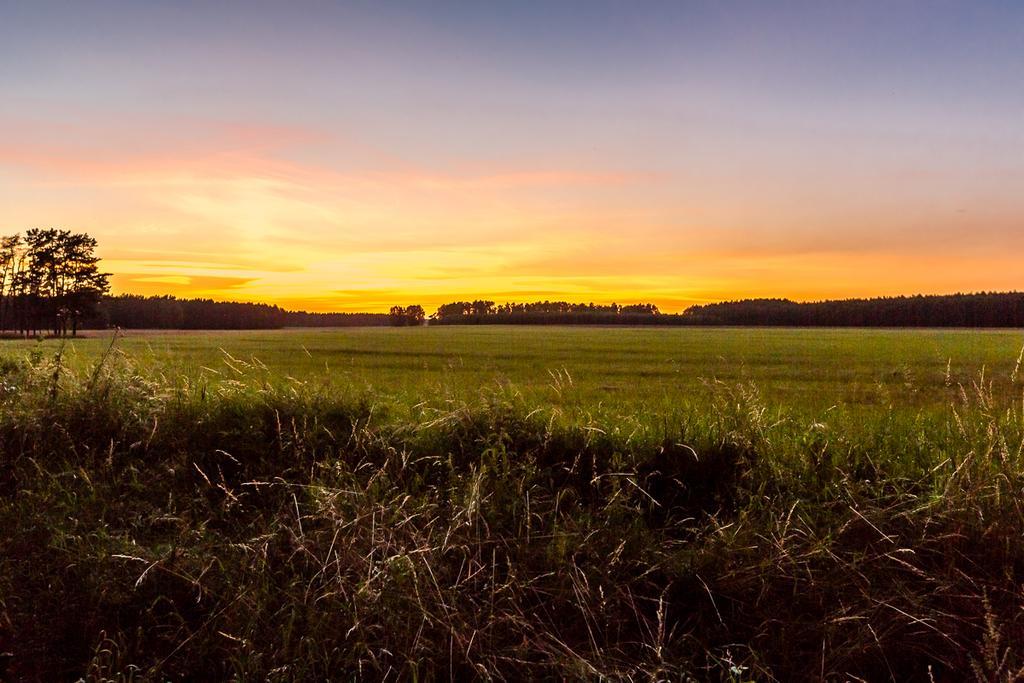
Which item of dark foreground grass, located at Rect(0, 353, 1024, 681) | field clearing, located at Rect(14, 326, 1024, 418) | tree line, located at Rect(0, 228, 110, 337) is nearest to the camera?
dark foreground grass, located at Rect(0, 353, 1024, 681)

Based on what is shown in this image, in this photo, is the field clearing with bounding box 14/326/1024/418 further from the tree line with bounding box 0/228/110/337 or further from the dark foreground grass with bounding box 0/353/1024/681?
the tree line with bounding box 0/228/110/337

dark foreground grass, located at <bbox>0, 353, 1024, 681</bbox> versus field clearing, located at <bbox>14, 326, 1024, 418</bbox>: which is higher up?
field clearing, located at <bbox>14, 326, 1024, 418</bbox>

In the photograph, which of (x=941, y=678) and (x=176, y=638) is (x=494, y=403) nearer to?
(x=176, y=638)

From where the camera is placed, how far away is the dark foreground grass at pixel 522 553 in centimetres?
479

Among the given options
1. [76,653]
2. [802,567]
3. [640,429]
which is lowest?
[76,653]


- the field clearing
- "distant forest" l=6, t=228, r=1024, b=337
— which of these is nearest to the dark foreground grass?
the field clearing

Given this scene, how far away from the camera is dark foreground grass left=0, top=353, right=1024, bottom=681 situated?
4.79 m

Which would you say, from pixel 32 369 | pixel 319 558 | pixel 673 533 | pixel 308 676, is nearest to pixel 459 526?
pixel 319 558

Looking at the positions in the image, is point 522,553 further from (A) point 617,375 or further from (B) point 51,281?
(B) point 51,281

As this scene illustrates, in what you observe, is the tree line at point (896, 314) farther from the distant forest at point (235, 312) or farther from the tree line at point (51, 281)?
the tree line at point (51, 281)

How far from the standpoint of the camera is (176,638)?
5.06m

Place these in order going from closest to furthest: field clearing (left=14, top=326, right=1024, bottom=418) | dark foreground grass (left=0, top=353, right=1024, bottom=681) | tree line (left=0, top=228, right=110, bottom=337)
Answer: dark foreground grass (left=0, top=353, right=1024, bottom=681)
field clearing (left=14, top=326, right=1024, bottom=418)
tree line (left=0, top=228, right=110, bottom=337)

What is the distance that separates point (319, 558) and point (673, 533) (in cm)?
326

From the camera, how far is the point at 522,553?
5738 mm
